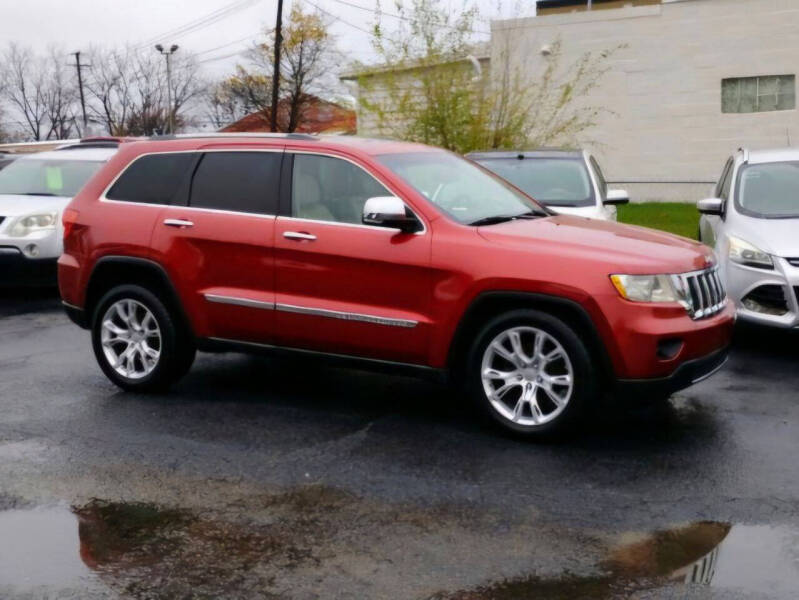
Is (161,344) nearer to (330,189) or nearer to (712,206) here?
(330,189)

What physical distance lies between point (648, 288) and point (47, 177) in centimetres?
952

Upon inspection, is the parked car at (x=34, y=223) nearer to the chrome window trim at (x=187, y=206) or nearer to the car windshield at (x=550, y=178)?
the chrome window trim at (x=187, y=206)

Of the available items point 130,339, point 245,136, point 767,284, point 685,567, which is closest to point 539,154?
point 767,284

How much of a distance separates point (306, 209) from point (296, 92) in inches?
2386

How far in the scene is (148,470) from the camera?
555 centimetres

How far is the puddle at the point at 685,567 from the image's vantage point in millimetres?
3980

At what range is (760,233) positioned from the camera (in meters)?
8.41

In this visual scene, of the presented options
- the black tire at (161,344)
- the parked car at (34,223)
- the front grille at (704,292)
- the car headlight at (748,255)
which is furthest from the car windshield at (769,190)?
the parked car at (34,223)

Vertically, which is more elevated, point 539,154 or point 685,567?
point 539,154

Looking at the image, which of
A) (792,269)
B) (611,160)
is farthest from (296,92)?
(792,269)

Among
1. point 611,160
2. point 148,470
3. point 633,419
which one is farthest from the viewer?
point 611,160

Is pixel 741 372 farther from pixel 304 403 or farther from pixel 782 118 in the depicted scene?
pixel 782 118

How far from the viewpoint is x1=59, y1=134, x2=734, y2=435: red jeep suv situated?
572 centimetres

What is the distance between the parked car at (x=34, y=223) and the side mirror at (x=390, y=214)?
665 centimetres
